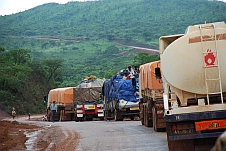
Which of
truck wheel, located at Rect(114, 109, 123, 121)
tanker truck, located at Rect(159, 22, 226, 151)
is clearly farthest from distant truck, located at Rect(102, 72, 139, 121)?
tanker truck, located at Rect(159, 22, 226, 151)

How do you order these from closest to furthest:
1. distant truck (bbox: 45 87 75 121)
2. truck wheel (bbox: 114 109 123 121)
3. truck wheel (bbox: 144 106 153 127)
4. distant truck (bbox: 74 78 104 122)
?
1. truck wheel (bbox: 144 106 153 127)
2. truck wheel (bbox: 114 109 123 121)
3. distant truck (bbox: 74 78 104 122)
4. distant truck (bbox: 45 87 75 121)

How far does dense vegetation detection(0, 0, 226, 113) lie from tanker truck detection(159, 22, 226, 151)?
2017 inches

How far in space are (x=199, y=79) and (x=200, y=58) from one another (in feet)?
1.46

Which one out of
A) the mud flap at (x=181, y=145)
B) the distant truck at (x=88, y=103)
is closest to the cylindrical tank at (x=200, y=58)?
the mud flap at (x=181, y=145)

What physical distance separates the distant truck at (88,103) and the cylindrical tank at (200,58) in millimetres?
25293

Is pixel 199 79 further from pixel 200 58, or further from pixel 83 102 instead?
pixel 83 102

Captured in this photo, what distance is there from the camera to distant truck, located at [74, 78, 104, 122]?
35.9 m

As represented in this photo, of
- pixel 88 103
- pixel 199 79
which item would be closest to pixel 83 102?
pixel 88 103

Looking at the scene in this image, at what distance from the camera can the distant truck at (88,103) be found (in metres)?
35.9

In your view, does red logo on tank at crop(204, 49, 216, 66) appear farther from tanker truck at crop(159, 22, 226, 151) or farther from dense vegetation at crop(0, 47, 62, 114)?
dense vegetation at crop(0, 47, 62, 114)

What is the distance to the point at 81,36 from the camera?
151 meters

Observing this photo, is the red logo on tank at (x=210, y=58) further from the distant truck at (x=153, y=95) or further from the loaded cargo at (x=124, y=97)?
the loaded cargo at (x=124, y=97)

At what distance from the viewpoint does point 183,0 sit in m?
174

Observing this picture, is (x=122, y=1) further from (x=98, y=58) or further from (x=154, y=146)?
(x=154, y=146)
